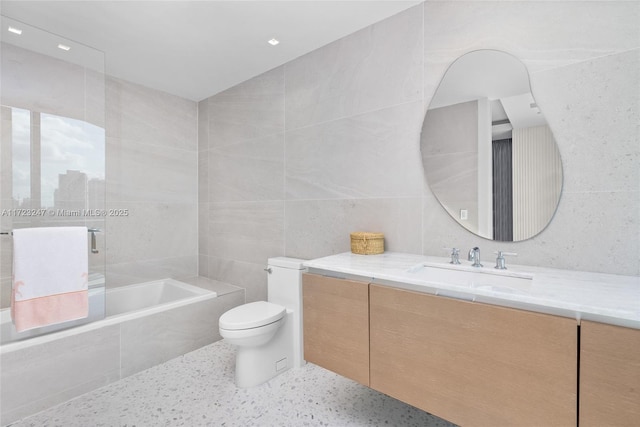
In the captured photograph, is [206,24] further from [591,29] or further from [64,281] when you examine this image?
[591,29]

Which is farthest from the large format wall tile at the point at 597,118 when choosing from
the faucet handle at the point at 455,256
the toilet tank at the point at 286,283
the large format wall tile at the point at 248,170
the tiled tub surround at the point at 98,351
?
the tiled tub surround at the point at 98,351

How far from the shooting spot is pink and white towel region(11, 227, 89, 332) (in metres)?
1.76

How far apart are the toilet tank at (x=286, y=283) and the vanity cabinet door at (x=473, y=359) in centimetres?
90

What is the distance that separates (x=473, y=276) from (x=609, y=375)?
2.08 feet

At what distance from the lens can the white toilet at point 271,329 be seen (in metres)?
1.92

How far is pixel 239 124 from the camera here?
303 cm

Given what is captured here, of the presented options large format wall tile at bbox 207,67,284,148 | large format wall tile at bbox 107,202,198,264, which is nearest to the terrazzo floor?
large format wall tile at bbox 107,202,198,264

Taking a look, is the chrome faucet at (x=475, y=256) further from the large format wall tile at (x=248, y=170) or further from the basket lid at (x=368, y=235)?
the large format wall tile at (x=248, y=170)

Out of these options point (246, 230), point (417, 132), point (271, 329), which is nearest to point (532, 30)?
point (417, 132)

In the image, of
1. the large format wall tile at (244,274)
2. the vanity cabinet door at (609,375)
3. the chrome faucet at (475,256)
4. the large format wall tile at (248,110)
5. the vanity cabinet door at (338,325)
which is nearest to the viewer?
the vanity cabinet door at (609,375)

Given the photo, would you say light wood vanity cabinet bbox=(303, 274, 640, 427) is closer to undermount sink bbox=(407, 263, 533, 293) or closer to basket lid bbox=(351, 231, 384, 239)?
undermount sink bbox=(407, 263, 533, 293)

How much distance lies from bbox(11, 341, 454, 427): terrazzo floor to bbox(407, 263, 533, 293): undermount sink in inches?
30.8

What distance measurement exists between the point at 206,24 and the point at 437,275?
7.02 ft

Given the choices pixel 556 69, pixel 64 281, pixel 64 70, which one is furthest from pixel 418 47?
pixel 64 281
